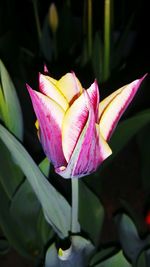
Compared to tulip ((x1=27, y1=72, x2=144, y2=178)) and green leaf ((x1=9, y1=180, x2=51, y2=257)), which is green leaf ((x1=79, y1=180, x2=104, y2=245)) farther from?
tulip ((x1=27, y1=72, x2=144, y2=178))

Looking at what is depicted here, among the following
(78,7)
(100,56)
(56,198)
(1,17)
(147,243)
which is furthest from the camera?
(78,7)

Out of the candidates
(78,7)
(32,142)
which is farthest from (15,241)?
(78,7)

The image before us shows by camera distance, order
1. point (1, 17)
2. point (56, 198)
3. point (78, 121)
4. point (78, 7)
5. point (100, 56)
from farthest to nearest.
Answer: point (78, 7)
point (1, 17)
point (100, 56)
point (56, 198)
point (78, 121)

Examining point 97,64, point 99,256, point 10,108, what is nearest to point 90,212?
point 99,256

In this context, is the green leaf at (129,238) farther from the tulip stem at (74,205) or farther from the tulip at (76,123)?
the tulip at (76,123)

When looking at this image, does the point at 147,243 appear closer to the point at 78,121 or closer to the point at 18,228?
the point at 18,228

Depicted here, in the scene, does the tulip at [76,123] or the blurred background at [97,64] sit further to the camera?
the blurred background at [97,64]

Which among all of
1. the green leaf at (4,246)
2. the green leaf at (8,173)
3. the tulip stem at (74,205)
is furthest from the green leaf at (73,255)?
the green leaf at (4,246)
